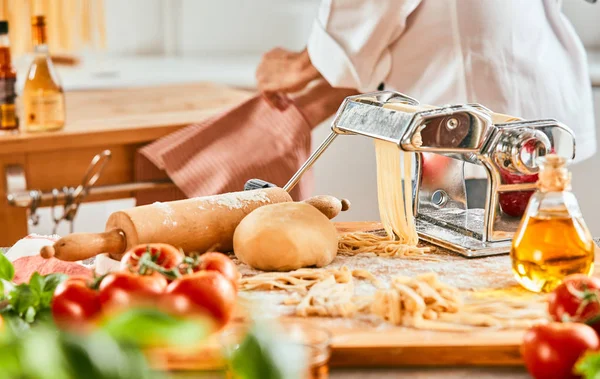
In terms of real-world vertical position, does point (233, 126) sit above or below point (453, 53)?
below

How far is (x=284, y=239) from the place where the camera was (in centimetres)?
115

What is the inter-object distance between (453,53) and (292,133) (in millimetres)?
415

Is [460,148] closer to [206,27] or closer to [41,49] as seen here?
[41,49]

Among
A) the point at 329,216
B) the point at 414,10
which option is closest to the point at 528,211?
the point at 329,216

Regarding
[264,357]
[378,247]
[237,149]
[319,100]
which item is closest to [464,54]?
[319,100]

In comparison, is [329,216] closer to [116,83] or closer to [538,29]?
[538,29]

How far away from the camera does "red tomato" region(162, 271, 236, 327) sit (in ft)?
2.91

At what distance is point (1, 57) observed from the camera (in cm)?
208

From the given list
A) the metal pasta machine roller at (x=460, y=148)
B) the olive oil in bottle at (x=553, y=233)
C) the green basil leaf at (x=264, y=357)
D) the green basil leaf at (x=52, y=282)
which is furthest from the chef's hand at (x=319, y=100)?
the green basil leaf at (x=264, y=357)

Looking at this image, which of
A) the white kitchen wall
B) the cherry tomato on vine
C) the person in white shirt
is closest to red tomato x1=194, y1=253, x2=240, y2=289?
the cherry tomato on vine

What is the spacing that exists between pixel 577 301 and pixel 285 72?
1.22m

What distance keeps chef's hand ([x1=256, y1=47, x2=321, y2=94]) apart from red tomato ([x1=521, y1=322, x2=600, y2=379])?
1250 mm

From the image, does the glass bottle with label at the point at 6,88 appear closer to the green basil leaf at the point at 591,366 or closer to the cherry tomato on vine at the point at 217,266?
the cherry tomato on vine at the point at 217,266

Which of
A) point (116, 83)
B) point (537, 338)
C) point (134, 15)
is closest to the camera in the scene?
point (537, 338)
